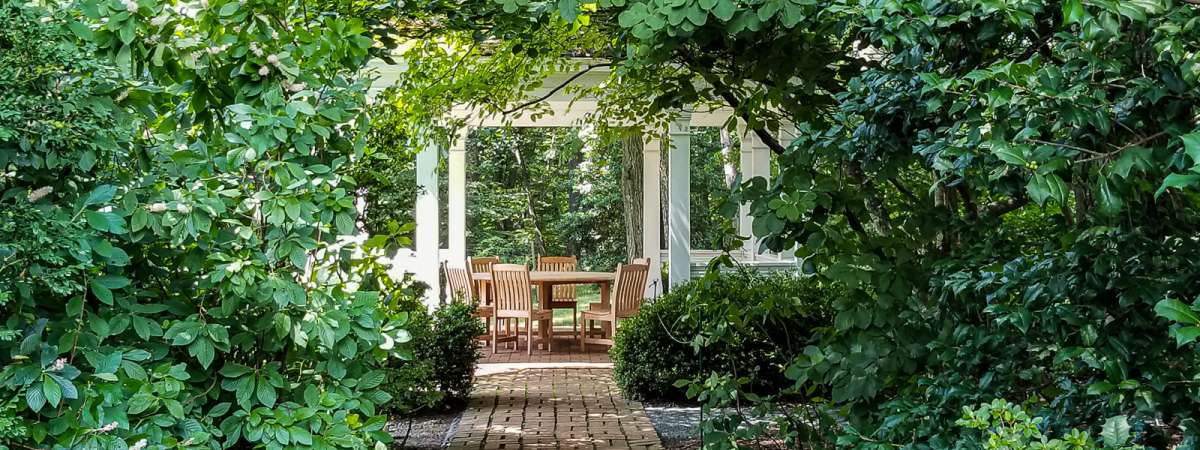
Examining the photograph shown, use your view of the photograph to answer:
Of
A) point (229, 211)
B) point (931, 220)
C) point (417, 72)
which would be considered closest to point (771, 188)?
point (931, 220)

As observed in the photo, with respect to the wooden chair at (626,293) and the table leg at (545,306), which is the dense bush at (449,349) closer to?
the wooden chair at (626,293)

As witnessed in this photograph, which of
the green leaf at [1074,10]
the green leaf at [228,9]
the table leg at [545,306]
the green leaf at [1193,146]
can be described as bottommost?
the table leg at [545,306]

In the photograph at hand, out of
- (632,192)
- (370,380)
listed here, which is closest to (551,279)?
(632,192)

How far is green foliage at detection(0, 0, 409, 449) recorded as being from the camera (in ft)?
5.28

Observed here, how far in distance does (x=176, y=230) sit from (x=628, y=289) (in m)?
7.87

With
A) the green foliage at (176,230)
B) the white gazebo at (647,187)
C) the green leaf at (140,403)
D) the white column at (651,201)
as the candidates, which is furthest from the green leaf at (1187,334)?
the white column at (651,201)

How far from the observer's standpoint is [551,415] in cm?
652

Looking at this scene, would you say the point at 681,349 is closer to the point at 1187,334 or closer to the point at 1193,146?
the point at 1187,334

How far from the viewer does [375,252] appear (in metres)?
2.80

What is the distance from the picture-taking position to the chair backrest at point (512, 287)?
30.9 feet

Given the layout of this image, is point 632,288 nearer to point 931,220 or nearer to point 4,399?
point 931,220

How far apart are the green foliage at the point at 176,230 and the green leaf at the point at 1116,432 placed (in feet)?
4.47

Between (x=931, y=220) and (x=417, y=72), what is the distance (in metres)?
2.78

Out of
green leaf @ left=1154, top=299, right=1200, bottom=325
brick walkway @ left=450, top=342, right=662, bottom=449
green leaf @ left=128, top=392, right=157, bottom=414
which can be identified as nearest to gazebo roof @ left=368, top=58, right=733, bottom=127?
brick walkway @ left=450, top=342, right=662, bottom=449
